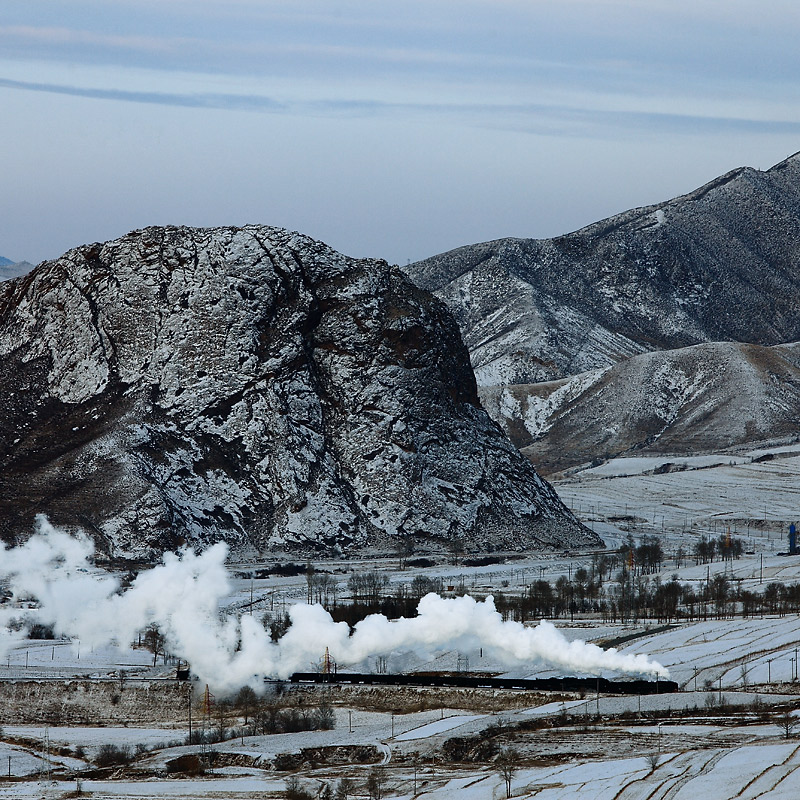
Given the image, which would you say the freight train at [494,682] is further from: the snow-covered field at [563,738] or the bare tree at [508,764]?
the bare tree at [508,764]

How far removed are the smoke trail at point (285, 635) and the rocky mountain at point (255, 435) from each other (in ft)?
133

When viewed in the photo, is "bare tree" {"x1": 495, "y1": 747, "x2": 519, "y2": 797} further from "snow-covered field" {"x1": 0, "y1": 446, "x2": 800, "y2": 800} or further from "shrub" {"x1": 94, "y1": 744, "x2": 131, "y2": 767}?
"shrub" {"x1": 94, "y1": 744, "x2": 131, "y2": 767}

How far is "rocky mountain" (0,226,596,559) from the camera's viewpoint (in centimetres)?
17675

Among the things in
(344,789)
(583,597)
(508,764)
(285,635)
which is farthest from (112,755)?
(583,597)

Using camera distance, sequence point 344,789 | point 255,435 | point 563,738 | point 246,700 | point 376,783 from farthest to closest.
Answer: point 255,435 < point 246,700 < point 563,738 < point 376,783 < point 344,789

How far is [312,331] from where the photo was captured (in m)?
199

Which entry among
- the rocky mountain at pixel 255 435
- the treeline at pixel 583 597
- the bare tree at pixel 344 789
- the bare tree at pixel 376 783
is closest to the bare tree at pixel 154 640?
the treeline at pixel 583 597

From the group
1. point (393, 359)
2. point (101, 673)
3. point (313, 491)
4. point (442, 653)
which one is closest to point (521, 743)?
point (442, 653)

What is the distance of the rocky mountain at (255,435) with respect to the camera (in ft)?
580

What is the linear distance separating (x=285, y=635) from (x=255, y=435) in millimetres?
73244

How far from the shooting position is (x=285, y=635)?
115 m

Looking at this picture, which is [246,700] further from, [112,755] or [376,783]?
[376,783]

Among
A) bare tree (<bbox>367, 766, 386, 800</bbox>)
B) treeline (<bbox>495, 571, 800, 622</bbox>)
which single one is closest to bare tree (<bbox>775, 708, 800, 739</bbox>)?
bare tree (<bbox>367, 766, 386, 800</bbox>)

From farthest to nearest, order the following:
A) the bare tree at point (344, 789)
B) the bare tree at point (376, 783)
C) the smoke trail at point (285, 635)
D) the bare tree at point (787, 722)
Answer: the smoke trail at point (285, 635), the bare tree at point (787, 722), the bare tree at point (376, 783), the bare tree at point (344, 789)
